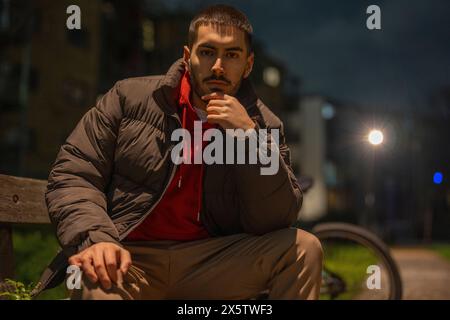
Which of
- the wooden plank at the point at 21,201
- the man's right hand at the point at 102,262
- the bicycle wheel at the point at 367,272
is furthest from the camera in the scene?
the bicycle wheel at the point at 367,272

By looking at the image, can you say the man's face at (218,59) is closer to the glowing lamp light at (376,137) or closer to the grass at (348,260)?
the glowing lamp light at (376,137)

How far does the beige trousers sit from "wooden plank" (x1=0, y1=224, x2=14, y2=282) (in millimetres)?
1057

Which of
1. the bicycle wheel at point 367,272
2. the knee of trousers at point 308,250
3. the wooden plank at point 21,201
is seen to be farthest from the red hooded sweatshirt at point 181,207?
the bicycle wheel at point 367,272

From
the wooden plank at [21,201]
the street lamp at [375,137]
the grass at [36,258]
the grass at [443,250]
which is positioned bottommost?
the grass at [443,250]

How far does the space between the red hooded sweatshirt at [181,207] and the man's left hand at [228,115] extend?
300mm

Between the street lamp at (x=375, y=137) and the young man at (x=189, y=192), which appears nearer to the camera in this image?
the young man at (x=189, y=192)

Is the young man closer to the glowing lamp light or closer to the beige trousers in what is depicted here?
the beige trousers

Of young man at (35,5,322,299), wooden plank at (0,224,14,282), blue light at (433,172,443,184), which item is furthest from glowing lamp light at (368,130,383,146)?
wooden plank at (0,224,14,282)

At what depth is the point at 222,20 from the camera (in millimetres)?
2738

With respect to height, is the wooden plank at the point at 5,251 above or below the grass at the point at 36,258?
above

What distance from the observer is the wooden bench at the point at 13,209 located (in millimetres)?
3229

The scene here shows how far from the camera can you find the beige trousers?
2439mm

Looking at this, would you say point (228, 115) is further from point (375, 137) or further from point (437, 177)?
point (437, 177)

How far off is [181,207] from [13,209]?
44.0 inches
